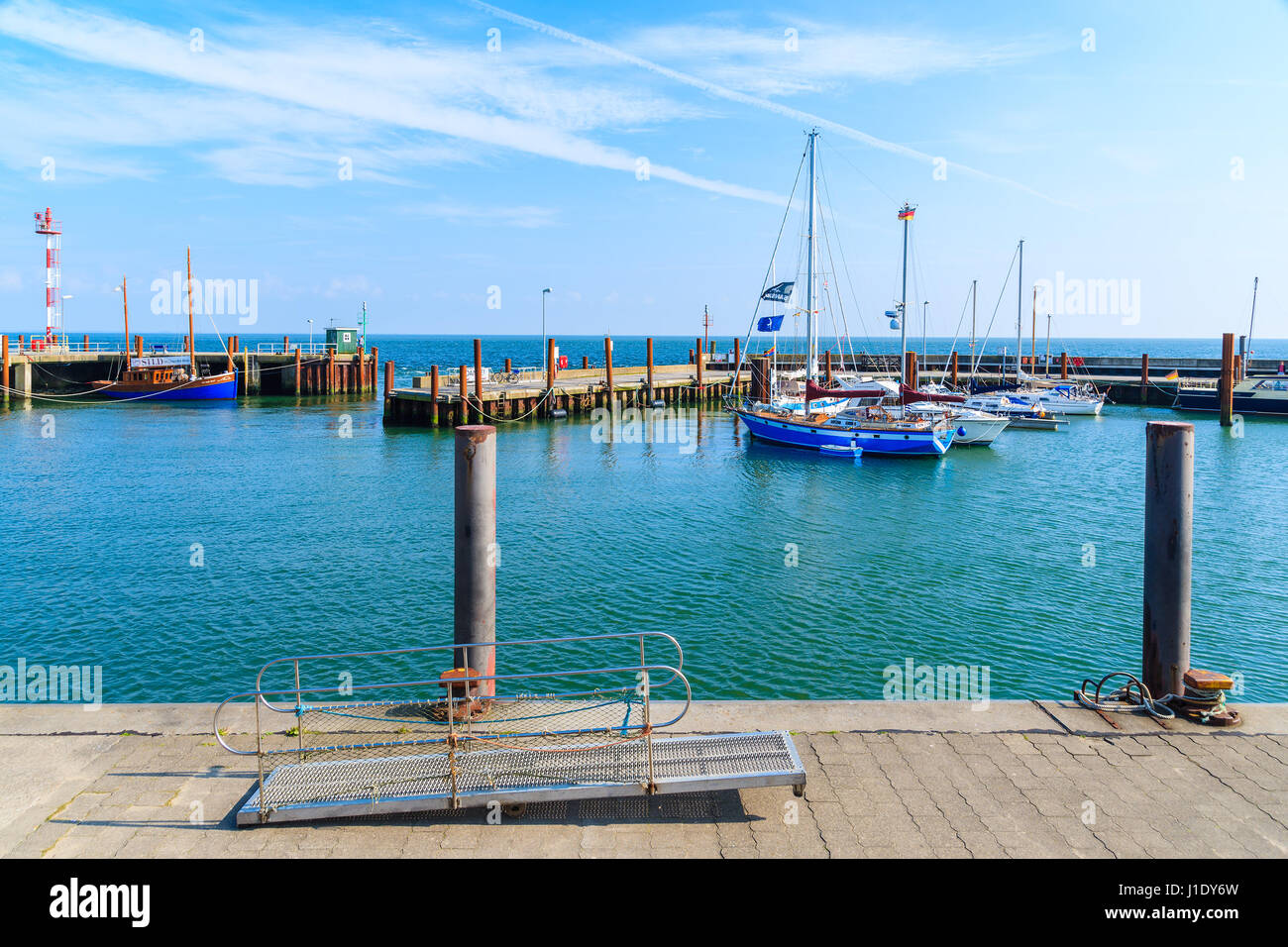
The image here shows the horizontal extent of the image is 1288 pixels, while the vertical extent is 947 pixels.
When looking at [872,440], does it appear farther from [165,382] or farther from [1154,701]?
[165,382]

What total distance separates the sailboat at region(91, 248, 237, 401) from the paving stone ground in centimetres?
6891

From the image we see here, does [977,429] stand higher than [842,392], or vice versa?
[842,392]

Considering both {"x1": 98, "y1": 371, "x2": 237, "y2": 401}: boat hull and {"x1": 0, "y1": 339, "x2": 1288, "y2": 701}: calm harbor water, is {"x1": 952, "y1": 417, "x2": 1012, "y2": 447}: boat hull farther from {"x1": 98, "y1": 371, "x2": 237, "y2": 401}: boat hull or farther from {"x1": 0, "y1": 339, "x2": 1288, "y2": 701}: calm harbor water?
{"x1": 98, "y1": 371, "x2": 237, "y2": 401}: boat hull

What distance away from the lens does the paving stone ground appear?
20.4 feet

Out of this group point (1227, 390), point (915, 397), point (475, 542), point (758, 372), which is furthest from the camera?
point (758, 372)

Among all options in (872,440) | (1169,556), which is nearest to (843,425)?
(872,440)

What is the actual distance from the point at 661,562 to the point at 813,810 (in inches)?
610

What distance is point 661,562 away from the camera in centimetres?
2219

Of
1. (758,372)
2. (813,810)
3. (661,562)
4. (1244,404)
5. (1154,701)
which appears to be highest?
(758,372)

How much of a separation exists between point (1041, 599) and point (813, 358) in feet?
98.0

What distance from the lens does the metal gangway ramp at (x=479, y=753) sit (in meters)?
6.61

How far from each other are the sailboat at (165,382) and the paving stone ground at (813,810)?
6891cm

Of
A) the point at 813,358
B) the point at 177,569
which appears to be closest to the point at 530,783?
the point at 177,569

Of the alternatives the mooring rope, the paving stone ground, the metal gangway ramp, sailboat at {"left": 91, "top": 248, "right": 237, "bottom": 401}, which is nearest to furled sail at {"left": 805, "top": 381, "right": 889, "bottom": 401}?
the mooring rope
